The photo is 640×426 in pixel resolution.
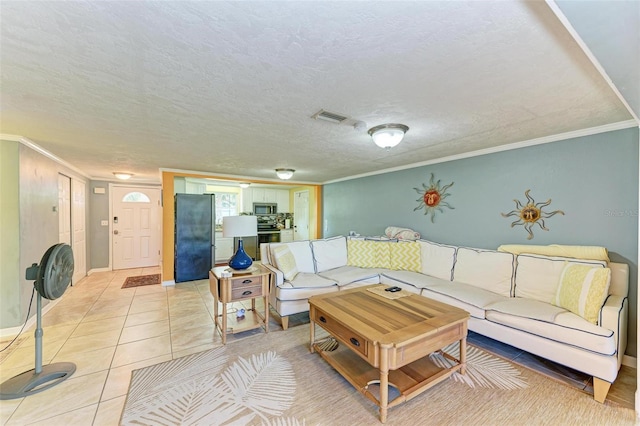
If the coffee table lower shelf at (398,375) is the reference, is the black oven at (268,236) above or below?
above

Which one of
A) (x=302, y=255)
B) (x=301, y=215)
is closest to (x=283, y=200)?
(x=301, y=215)

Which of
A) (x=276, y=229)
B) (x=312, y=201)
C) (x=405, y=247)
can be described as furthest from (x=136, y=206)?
(x=405, y=247)

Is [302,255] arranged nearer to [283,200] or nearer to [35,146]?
[35,146]

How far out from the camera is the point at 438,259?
3568mm

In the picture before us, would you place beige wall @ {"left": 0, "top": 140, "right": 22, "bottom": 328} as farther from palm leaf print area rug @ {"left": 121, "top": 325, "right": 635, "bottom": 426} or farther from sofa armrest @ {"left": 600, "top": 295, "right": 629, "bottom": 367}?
sofa armrest @ {"left": 600, "top": 295, "right": 629, "bottom": 367}

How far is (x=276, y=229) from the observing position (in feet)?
26.8

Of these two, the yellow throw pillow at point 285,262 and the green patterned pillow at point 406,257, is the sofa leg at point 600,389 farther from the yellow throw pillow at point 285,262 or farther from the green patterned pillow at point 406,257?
the yellow throw pillow at point 285,262

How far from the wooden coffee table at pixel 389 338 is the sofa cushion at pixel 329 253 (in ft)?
4.44

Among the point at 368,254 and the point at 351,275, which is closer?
the point at 351,275

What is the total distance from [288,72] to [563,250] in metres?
3.30

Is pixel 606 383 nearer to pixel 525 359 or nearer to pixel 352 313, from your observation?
pixel 525 359

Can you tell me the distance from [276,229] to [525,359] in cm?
675

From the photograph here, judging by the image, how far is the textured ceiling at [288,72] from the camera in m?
1.09

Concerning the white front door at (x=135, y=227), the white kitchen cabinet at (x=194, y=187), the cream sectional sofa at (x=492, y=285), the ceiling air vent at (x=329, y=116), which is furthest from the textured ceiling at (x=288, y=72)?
the white front door at (x=135, y=227)
